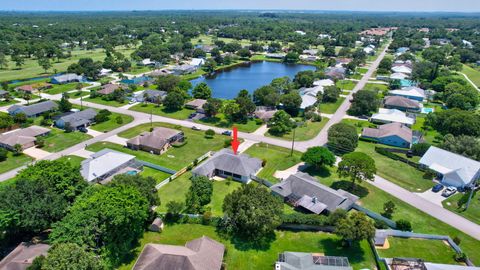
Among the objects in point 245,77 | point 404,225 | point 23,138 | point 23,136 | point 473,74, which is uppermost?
point 473,74

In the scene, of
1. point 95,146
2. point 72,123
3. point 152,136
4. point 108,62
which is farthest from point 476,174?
point 108,62

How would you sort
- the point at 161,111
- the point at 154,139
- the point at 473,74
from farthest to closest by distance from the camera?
the point at 473,74 → the point at 161,111 → the point at 154,139

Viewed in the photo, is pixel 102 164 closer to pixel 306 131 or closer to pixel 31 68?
pixel 306 131

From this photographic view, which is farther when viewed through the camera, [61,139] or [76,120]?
A: [76,120]

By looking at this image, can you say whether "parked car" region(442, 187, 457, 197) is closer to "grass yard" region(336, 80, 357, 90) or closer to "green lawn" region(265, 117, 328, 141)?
"green lawn" region(265, 117, 328, 141)

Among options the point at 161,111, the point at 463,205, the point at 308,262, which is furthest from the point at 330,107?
the point at 308,262

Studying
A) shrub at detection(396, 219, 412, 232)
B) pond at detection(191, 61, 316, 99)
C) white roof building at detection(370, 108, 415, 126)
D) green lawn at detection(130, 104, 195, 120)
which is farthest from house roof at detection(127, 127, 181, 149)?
white roof building at detection(370, 108, 415, 126)

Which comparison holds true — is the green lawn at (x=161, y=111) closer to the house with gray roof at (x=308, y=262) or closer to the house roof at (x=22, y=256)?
the house roof at (x=22, y=256)

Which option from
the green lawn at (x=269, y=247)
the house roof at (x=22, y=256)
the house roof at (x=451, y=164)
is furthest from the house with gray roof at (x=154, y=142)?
the house roof at (x=451, y=164)
